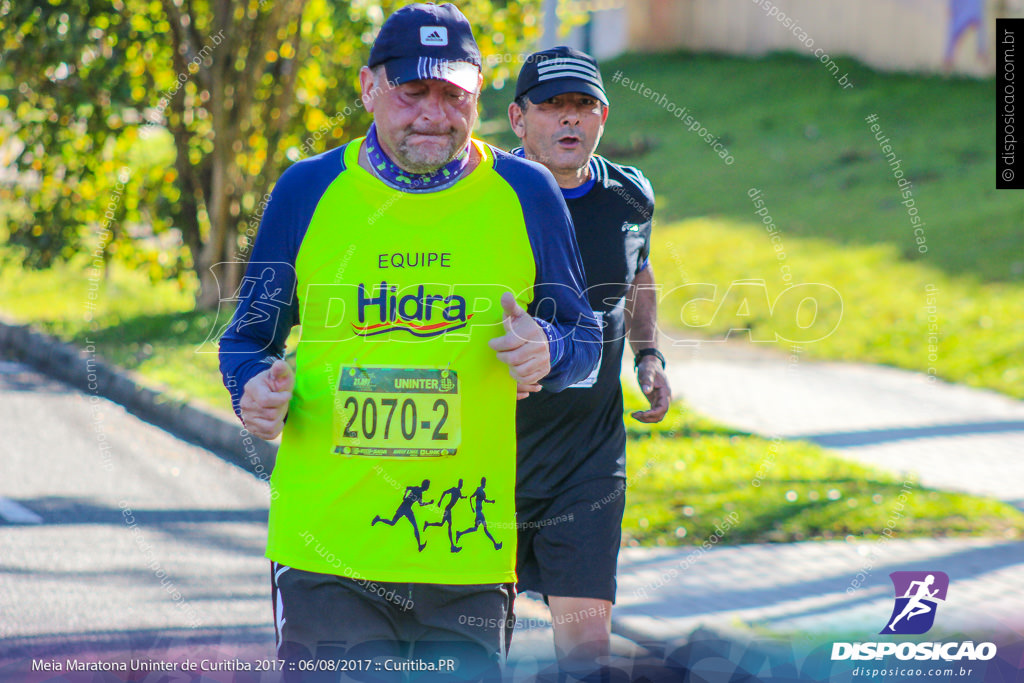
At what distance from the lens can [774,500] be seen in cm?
702

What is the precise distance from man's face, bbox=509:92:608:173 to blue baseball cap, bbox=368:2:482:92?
3.52ft

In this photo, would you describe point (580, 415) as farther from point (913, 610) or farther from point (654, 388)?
point (913, 610)

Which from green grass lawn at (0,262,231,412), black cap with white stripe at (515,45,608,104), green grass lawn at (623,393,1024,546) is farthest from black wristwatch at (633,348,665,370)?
green grass lawn at (0,262,231,412)

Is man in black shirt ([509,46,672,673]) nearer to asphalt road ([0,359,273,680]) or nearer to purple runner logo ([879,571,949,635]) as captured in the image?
purple runner logo ([879,571,949,635])

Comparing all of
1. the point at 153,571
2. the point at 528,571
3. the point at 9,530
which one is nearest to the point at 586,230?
the point at 528,571

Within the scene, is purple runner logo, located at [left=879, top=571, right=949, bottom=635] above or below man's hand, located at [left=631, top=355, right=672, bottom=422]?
below

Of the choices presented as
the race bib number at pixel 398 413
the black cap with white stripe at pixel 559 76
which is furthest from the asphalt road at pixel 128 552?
the black cap with white stripe at pixel 559 76

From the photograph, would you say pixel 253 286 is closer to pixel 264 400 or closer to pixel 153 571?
pixel 264 400

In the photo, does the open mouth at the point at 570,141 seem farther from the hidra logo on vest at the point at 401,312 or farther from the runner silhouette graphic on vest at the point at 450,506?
the runner silhouette graphic on vest at the point at 450,506

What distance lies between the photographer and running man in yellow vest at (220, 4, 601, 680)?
2633 mm


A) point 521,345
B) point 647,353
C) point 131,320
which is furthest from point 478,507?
point 131,320

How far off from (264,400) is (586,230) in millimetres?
1569

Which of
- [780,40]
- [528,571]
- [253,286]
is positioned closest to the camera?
[253,286]

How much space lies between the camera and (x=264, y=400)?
251cm
